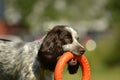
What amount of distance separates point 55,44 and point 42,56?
0.30 meters

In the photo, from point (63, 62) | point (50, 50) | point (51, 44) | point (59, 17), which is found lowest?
point (63, 62)

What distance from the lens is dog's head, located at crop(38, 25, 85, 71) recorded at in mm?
12805

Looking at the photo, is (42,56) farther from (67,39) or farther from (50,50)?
(67,39)

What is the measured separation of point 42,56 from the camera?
508 inches

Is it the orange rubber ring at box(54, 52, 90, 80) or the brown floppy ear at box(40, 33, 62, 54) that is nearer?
the orange rubber ring at box(54, 52, 90, 80)

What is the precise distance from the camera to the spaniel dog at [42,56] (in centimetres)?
1282

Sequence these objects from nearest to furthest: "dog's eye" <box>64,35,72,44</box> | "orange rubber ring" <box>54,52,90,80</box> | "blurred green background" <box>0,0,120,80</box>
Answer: "orange rubber ring" <box>54,52,90,80</box> → "dog's eye" <box>64,35,72,44</box> → "blurred green background" <box>0,0,120,80</box>

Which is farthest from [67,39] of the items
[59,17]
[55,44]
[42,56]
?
[59,17]

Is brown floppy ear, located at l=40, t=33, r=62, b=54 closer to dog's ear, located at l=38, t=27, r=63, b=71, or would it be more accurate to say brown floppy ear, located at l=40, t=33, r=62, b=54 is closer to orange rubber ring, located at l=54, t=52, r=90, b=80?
dog's ear, located at l=38, t=27, r=63, b=71

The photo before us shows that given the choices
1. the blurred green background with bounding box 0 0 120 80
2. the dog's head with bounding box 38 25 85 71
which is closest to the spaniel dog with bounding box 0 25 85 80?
the dog's head with bounding box 38 25 85 71

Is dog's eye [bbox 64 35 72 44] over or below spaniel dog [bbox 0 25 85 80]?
over

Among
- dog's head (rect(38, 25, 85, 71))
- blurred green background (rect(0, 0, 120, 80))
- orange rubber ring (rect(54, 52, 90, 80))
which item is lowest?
orange rubber ring (rect(54, 52, 90, 80))

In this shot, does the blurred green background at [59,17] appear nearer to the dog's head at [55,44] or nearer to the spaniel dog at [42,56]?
the spaniel dog at [42,56]

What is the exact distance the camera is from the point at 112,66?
87.0 ft
